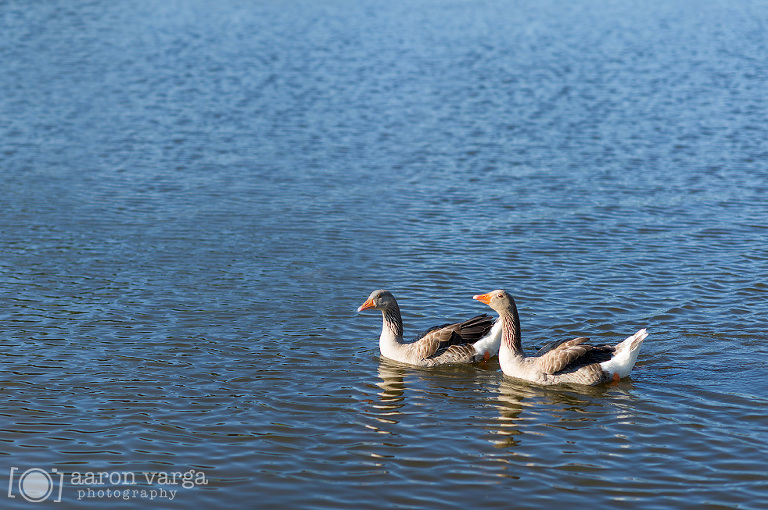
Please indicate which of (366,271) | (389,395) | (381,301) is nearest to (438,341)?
(381,301)

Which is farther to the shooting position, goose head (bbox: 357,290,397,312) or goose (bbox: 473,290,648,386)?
goose head (bbox: 357,290,397,312)

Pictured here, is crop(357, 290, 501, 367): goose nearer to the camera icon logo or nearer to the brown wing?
the brown wing

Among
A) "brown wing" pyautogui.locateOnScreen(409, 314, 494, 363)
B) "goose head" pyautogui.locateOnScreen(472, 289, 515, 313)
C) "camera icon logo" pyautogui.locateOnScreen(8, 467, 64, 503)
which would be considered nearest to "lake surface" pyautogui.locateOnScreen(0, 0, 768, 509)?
"camera icon logo" pyautogui.locateOnScreen(8, 467, 64, 503)

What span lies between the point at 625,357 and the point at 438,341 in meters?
2.75

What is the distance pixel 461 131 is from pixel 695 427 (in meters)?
18.4

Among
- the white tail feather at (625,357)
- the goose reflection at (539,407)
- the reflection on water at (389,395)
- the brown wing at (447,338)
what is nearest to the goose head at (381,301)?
the brown wing at (447,338)

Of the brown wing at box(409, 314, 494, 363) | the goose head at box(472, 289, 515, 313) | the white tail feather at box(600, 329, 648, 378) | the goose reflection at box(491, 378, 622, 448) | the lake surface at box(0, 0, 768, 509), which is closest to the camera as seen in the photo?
the lake surface at box(0, 0, 768, 509)

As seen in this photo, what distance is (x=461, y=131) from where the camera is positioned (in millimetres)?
28516

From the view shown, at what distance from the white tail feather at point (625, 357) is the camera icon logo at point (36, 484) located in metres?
7.14

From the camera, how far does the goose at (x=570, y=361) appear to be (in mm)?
12336

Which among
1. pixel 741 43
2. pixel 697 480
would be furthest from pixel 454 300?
pixel 741 43

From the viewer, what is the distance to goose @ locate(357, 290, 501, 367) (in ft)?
44.3

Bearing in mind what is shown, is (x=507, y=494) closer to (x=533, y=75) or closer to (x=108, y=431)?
(x=108, y=431)

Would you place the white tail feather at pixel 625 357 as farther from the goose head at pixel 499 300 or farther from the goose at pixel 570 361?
the goose head at pixel 499 300
